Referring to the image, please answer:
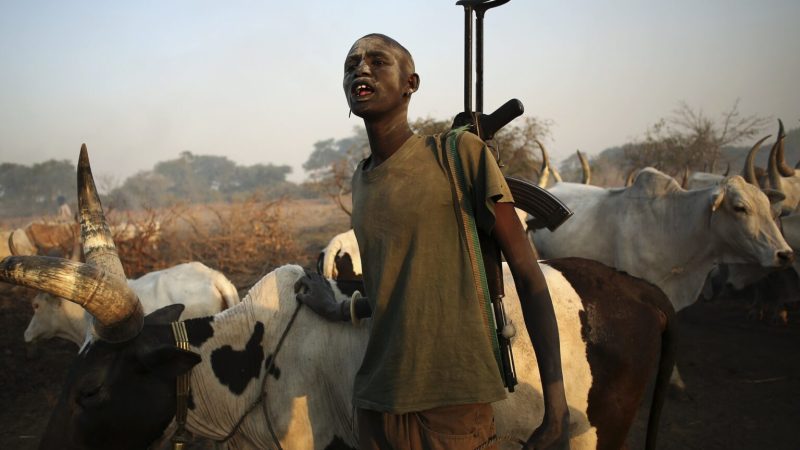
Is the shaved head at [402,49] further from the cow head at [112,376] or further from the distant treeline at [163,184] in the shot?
the distant treeline at [163,184]

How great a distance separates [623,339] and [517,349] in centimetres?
49

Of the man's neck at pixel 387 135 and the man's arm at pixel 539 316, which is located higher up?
the man's neck at pixel 387 135

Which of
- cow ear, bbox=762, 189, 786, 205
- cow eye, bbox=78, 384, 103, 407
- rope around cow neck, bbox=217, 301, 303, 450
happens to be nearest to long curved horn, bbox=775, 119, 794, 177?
cow ear, bbox=762, 189, 786, 205

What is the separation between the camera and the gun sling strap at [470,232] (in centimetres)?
165

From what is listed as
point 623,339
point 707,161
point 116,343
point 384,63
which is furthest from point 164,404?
point 707,161

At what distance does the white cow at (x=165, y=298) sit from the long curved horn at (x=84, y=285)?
9.50 ft

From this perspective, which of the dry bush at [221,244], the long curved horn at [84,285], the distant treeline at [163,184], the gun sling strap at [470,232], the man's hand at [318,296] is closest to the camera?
the gun sling strap at [470,232]

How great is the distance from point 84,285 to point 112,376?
1.46ft

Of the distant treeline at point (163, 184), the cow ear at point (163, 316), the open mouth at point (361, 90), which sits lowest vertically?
the distant treeline at point (163, 184)

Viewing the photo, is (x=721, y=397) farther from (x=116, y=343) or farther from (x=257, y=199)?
(x=257, y=199)

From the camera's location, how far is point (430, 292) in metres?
1.64

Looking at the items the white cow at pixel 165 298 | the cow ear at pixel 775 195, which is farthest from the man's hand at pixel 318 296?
the cow ear at pixel 775 195

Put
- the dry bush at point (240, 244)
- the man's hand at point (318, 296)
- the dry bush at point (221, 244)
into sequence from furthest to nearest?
the dry bush at point (240, 244)
the dry bush at point (221, 244)
the man's hand at point (318, 296)

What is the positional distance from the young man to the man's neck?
0.18ft
